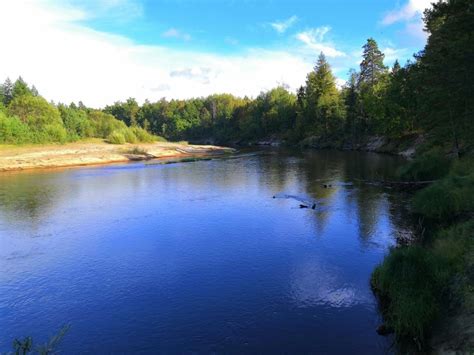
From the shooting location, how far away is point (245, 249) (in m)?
21.5

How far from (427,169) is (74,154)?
67.9 m

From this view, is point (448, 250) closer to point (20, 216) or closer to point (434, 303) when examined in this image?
point (434, 303)

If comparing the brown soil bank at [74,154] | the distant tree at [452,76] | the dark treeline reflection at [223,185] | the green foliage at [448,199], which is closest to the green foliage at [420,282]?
the green foliage at [448,199]

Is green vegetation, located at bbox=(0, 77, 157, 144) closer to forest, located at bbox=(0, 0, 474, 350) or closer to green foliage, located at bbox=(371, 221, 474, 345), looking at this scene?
forest, located at bbox=(0, 0, 474, 350)

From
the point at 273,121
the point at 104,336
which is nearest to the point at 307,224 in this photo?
the point at 104,336

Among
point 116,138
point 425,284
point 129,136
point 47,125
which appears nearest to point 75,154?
point 47,125

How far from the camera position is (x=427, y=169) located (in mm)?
33781

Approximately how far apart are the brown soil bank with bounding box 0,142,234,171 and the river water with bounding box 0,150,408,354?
3255 cm

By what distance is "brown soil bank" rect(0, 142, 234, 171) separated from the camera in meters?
67.2

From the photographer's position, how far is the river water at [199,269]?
13039 mm

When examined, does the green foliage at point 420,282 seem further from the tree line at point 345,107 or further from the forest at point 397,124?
the tree line at point 345,107

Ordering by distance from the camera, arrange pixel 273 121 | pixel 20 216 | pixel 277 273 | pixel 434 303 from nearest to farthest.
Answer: pixel 434 303
pixel 277 273
pixel 20 216
pixel 273 121

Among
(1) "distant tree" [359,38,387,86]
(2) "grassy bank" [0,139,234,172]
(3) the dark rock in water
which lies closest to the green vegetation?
(2) "grassy bank" [0,139,234,172]

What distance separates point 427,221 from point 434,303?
13.5 meters
